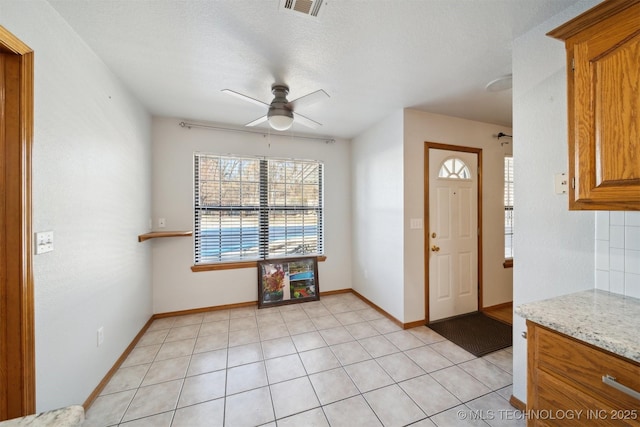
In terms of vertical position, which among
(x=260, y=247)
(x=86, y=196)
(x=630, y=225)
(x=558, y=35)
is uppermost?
(x=558, y=35)

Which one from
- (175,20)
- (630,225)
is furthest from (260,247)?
(630,225)

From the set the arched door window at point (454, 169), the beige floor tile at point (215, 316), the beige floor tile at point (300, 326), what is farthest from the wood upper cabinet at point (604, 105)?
the beige floor tile at point (215, 316)

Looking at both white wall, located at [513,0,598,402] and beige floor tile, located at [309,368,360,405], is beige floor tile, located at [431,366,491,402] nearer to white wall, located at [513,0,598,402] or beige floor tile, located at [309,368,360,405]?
white wall, located at [513,0,598,402]

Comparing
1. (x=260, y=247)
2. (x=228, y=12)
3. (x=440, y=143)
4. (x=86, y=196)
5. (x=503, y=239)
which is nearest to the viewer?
(x=228, y=12)

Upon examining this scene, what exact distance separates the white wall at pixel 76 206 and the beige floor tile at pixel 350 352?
1861 mm

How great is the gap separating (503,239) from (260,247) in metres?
3.36

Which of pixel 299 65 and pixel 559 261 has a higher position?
pixel 299 65

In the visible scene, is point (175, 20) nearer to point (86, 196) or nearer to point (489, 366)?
point (86, 196)

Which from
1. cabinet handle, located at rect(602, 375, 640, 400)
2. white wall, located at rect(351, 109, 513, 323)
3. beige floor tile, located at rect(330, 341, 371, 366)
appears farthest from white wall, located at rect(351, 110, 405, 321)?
cabinet handle, located at rect(602, 375, 640, 400)

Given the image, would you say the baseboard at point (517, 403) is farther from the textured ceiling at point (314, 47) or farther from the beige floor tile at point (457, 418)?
the textured ceiling at point (314, 47)

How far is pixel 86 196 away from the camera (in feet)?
5.44

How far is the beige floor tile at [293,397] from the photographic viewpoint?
1612 mm

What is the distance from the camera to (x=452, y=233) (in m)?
2.96

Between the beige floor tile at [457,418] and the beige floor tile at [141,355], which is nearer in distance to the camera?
the beige floor tile at [457,418]
